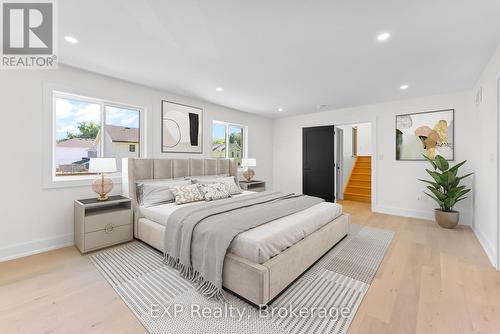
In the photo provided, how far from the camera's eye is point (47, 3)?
69.9 inches

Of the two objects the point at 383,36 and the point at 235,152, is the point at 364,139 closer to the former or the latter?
the point at 235,152

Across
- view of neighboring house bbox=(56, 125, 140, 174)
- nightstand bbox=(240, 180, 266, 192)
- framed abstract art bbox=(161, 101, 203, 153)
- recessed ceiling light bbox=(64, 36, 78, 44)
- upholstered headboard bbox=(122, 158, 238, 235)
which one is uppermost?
recessed ceiling light bbox=(64, 36, 78, 44)

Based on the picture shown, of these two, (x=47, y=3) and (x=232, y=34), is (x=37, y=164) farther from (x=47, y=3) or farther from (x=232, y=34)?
(x=232, y=34)

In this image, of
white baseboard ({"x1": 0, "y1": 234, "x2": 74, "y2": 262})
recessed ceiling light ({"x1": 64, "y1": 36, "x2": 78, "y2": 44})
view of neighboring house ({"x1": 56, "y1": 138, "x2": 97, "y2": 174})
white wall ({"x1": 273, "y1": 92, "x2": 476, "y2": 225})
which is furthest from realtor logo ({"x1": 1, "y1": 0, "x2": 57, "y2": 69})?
white wall ({"x1": 273, "y1": 92, "x2": 476, "y2": 225})

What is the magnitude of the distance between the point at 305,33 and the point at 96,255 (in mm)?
3474

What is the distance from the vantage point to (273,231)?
200cm

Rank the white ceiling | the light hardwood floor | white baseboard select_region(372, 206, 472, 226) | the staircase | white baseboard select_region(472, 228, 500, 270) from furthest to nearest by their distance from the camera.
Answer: the staircase → white baseboard select_region(372, 206, 472, 226) → white baseboard select_region(472, 228, 500, 270) → the white ceiling → the light hardwood floor

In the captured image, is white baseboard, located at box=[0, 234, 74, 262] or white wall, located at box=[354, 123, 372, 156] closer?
white baseboard, located at box=[0, 234, 74, 262]

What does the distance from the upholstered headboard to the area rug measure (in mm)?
952

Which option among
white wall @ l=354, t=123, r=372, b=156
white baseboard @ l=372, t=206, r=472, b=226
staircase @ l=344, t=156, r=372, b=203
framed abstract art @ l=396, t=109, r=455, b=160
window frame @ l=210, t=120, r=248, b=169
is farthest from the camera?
white wall @ l=354, t=123, r=372, b=156

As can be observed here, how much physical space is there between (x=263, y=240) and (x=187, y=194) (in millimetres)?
1694

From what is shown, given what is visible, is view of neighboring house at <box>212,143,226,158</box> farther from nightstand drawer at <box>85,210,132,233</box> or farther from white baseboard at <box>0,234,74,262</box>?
white baseboard at <box>0,234,74,262</box>

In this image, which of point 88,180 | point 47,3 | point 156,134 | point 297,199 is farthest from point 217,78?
point 88,180

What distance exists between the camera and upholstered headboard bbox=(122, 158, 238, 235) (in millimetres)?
3196
